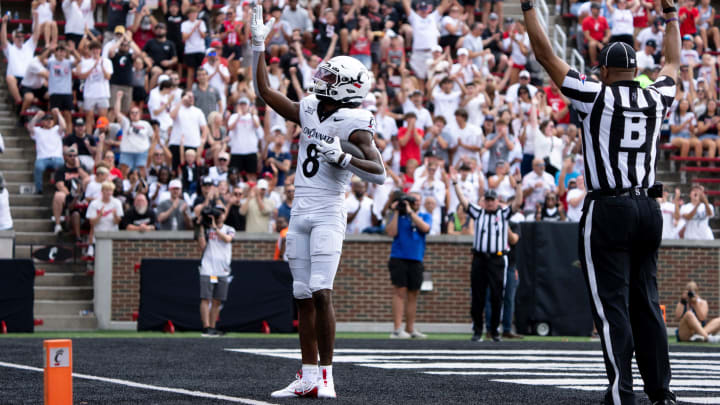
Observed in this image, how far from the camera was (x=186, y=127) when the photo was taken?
2109 cm

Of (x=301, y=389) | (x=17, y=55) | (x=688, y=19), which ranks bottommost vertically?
(x=301, y=389)

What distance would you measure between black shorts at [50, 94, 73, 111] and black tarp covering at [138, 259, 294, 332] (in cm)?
471

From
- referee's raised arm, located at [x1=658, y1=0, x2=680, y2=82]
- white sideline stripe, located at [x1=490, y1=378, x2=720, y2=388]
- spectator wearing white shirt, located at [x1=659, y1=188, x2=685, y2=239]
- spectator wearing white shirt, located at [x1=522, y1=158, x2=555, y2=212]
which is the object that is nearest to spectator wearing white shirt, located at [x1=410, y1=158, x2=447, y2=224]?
spectator wearing white shirt, located at [x1=522, y1=158, x2=555, y2=212]

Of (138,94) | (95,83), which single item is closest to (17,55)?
(95,83)

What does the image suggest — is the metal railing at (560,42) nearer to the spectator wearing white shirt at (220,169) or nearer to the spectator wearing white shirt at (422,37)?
the spectator wearing white shirt at (422,37)

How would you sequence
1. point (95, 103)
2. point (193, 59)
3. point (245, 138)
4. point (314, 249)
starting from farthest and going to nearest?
1. point (193, 59)
2. point (95, 103)
3. point (245, 138)
4. point (314, 249)

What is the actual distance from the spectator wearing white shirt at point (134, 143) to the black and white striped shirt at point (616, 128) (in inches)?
589

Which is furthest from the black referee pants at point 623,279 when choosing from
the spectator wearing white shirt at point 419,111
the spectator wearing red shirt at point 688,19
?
the spectator wearing red shirt at point 688,19

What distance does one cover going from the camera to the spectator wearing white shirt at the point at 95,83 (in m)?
21.8

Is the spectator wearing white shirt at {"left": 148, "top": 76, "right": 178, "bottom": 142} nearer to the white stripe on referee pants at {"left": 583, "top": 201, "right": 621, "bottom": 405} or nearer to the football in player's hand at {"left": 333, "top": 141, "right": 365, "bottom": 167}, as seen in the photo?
the football in player's hand at {"left": 333, "top": 141, "right": 365, "bottom": 167}

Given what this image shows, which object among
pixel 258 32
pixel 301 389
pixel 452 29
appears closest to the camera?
pixel 301 389

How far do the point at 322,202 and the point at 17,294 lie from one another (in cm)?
1109

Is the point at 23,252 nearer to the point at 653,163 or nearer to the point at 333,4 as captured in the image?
the point at 333,4

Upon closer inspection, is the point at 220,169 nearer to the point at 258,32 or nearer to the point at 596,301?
the point at 258,32
